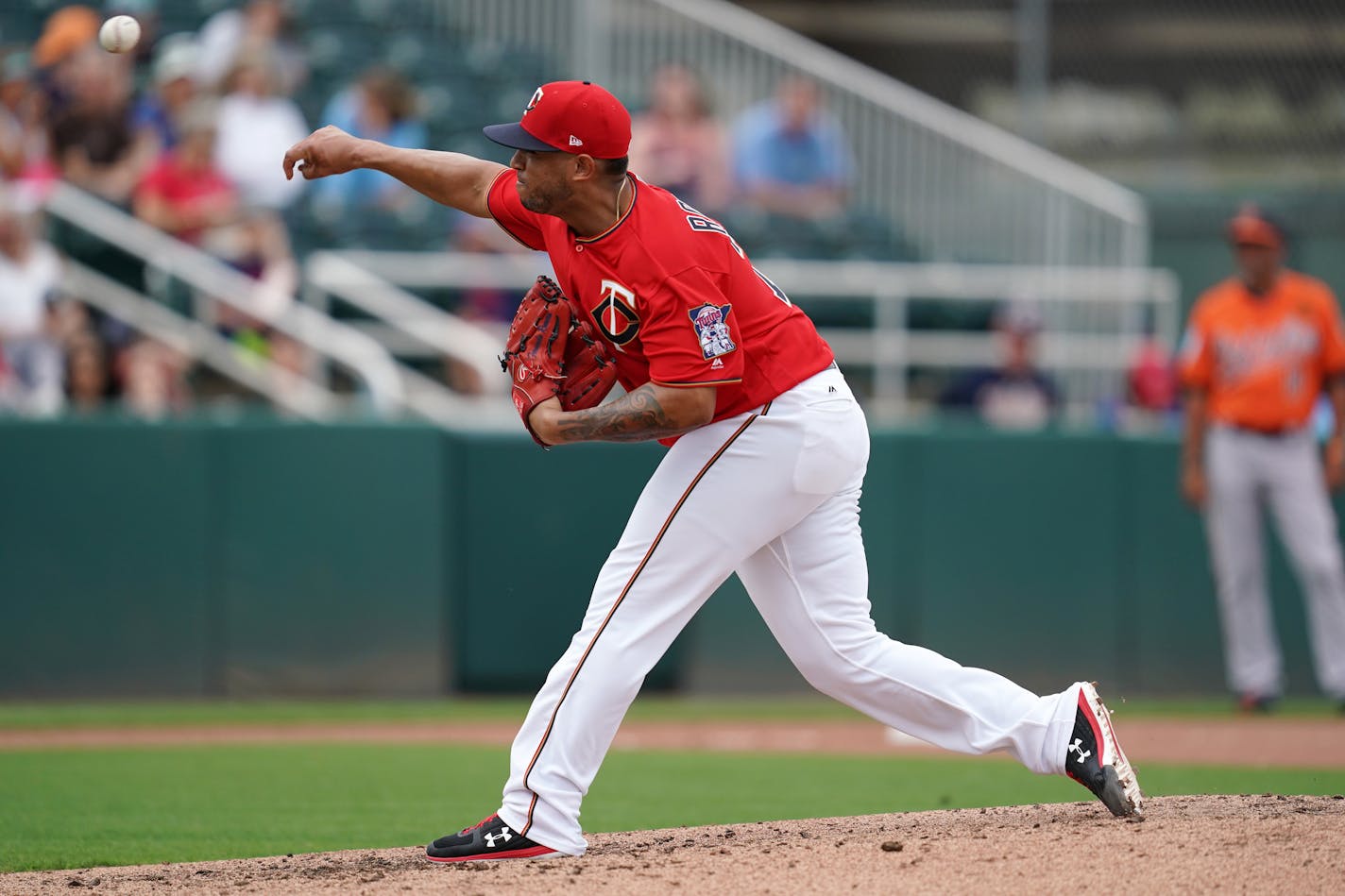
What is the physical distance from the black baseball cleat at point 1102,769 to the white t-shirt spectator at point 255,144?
7.53m

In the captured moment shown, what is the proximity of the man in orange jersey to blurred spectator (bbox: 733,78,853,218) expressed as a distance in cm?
374

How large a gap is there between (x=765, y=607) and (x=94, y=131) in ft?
24.7

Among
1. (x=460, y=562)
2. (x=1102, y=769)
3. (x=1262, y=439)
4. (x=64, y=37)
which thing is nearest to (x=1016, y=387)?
(x=1262, y=439)

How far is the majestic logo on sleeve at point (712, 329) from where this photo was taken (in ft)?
14.3

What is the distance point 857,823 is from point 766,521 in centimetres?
109

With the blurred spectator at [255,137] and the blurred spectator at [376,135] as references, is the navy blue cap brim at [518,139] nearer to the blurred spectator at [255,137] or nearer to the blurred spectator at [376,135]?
the blurred spectator at [255,137]

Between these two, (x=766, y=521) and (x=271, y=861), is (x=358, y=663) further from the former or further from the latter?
(x=766, y=521)

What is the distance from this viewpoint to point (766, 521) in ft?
15.2

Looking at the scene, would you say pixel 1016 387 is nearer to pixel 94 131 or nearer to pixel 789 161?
pixel 789 161

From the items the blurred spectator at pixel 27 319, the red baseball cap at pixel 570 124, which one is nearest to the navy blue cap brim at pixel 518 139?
the red baseball cap at pixel 570 124

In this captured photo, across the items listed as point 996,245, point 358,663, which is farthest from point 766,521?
point 996,245

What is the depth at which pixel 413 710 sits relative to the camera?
9219 millimetres

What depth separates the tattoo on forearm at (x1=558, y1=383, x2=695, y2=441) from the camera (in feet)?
14.4

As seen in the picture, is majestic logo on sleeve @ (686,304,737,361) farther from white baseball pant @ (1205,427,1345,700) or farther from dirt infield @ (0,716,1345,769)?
white baseball pant @ (1205,427,1345,700)
